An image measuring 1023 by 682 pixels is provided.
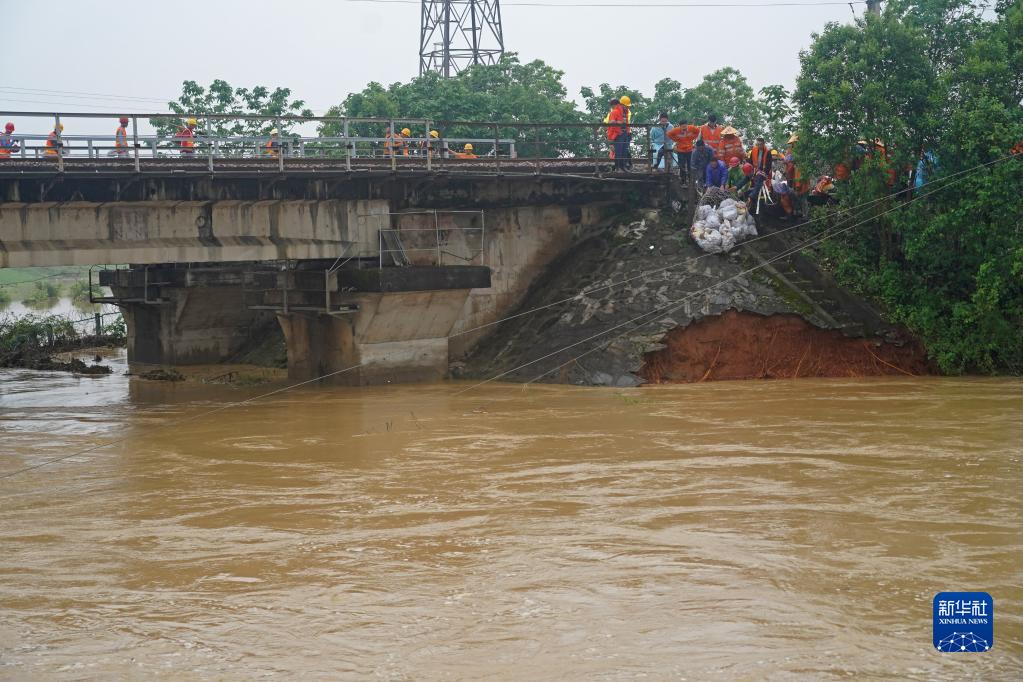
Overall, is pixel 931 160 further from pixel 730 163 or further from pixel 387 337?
pixel 387 337

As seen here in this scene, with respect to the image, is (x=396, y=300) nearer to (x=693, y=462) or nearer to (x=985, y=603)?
(x=693, y=462)

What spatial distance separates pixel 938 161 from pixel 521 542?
16817mm

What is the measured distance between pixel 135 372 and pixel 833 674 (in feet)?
92.3

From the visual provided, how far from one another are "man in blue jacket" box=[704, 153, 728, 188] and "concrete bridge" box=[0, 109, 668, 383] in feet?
4.16

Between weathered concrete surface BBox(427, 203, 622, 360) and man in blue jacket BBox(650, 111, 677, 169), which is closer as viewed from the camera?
weathered concrete surface BBox(427, 203, 622, 360)

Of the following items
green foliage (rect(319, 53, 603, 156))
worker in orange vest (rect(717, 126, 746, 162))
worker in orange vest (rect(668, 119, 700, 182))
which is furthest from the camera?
green foliage (rect(319, 53, 603, 156))

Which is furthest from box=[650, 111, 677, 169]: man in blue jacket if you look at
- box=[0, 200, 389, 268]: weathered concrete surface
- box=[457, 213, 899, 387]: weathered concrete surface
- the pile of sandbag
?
box=[0, 200, 389, 268]: weathered concrete surface

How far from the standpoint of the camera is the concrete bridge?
932 inches

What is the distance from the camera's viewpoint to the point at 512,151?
97.8 feet

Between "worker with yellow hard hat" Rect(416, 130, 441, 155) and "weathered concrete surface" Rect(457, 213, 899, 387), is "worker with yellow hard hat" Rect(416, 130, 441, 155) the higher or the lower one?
the higher one

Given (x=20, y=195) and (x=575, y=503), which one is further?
(x=20, y=195)

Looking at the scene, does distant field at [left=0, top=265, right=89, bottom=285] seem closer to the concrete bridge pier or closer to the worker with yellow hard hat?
the concrete bridge pier

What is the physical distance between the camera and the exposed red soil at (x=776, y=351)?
84.9 ft

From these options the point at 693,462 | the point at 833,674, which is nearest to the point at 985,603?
the point at 833,674
